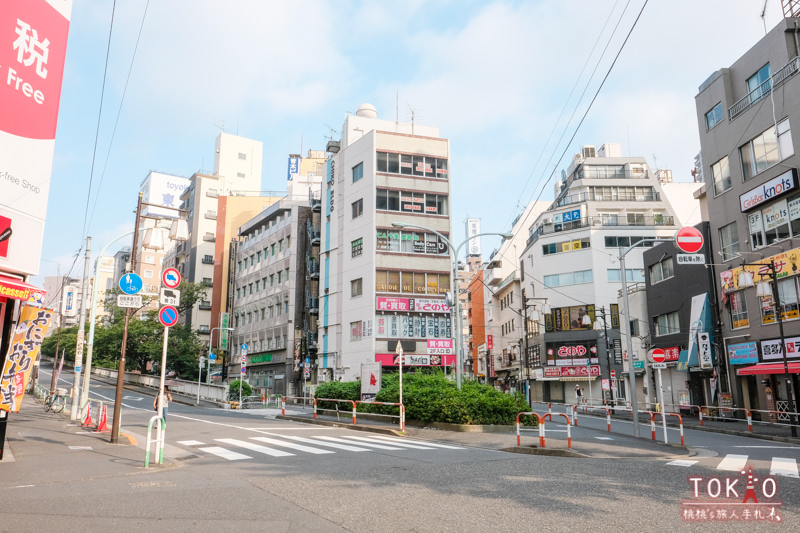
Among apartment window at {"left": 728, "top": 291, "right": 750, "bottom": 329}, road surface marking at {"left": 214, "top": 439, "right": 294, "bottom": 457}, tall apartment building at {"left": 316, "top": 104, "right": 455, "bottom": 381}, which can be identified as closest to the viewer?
road surface marking at {"left": 214, "top": 439, "right": 294, "bottom": 457}

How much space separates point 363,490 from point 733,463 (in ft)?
29.7

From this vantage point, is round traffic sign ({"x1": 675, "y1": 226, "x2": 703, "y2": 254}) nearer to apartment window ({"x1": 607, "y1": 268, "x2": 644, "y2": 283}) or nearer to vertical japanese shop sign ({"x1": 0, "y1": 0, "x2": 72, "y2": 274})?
vertical japanese shop sign ({"x1": 0, "y1": 0, "x2": 72, "y2": 274})

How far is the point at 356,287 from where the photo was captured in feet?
156

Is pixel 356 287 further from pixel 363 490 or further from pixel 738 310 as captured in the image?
pixel 363 490

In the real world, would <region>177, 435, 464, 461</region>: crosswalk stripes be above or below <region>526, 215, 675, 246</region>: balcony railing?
below

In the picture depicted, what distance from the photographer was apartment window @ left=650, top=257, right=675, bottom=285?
40719 millimetres

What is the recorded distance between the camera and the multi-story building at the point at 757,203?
2741cm

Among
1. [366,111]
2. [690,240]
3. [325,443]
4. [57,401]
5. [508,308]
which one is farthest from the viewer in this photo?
[508,308]

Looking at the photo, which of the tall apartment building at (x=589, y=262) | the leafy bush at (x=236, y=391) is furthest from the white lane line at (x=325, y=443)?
the tall apartment building at (x=589, y=262)

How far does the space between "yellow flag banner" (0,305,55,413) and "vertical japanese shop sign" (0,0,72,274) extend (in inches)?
50.0

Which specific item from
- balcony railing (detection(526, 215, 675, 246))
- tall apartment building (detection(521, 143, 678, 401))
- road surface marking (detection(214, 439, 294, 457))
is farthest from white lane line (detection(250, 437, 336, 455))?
balcony railing (detection(526, 215, 675, 246))

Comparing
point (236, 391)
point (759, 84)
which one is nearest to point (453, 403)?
point (759, 84)

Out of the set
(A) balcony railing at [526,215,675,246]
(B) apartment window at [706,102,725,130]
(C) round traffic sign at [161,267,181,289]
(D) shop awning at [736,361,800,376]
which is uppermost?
(A) balcony railing at [526,215,675,246]

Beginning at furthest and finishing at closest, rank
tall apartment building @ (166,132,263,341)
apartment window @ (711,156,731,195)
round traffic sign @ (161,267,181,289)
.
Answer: tall apartment building @ (166,132,263,341) → apartment window @ (711,156,731,195) → round traffic sign @ (161,267,181,289)
